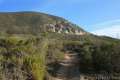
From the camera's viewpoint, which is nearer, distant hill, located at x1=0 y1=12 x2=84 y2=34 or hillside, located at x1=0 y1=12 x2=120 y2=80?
hillside, located at x1=0 y1=12 x2=120 y2=80

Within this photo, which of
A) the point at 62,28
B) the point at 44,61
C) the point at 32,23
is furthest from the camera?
the point at 62,28

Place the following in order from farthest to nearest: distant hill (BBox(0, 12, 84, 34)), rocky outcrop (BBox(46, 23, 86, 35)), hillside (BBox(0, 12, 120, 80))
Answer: rocky outcrop (BBox(46, 23, 86, 35)) < distant hill (BBox(0, 12, 84, 34)) < hillside (BBox(0, 12, 120, 80))

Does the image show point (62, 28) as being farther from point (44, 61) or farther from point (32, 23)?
point (44, 61)

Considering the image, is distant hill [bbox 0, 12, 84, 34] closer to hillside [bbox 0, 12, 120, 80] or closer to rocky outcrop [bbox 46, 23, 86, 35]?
rocky outcrop [bbox 46, 23, 86, 35]

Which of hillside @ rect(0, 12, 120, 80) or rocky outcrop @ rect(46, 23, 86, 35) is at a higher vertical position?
rocky outcrop @ rect(46, 23, 86, 35)

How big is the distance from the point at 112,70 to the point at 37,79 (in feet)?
22.7

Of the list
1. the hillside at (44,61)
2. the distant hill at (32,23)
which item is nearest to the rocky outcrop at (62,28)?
the distant hill at (32,23)

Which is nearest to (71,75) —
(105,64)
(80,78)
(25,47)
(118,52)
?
(80,78)

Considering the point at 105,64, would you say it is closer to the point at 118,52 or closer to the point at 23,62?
the point at 118,52

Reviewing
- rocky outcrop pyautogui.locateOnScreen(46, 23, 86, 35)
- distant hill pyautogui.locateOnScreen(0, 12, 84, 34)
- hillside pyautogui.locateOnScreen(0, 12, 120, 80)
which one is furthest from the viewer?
rocky outcrop pyautogui.locateOnScreen(46, 23, 86, 35)

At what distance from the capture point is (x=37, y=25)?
78.8m

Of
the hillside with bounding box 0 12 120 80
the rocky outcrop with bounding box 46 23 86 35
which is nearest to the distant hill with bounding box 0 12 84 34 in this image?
the rocky outcrop with bounding box 46 23 86 35

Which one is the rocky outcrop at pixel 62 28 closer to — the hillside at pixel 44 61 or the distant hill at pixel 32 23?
the distant hill at pixel 32 23

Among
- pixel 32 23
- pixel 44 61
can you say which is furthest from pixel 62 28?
pixel 44 61
